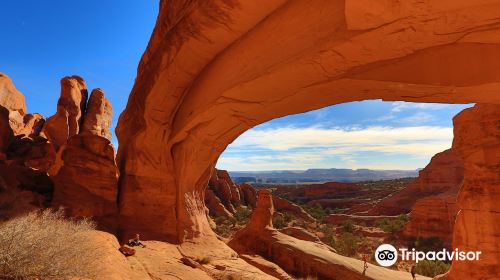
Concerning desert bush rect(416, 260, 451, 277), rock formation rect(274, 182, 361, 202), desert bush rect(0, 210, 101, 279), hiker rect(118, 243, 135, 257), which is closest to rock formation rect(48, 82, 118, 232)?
hiker rect(118, 243, 135, 257)

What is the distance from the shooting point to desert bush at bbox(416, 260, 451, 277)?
16.7m

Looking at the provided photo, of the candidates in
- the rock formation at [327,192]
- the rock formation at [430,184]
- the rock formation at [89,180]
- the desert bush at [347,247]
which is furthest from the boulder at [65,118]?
the rock formation at [327,192]

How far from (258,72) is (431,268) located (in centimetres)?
1704

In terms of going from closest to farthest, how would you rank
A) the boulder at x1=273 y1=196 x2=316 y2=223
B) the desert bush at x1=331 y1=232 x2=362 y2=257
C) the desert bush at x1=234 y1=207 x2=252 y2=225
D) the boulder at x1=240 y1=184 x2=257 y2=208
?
the desert bush at x1=331 y1=232 x2=362 y2=257 < the desert bush at x1=234 y1=207 x2=252 y2=225 < the boulder at x1=273 y1=196 x2=316 y2=223 < the boulder at x1=240 y1=184 x2=257 y2=208

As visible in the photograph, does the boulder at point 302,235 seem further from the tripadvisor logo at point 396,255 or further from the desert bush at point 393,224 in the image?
the desert bush at point 393,224

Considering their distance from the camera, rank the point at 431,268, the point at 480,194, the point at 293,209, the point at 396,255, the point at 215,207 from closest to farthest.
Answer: the point at 480,194
the point at 396,255
the point at 431,268
the point at 215,207
the point at 293,209

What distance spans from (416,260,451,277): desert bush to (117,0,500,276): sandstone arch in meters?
13.6

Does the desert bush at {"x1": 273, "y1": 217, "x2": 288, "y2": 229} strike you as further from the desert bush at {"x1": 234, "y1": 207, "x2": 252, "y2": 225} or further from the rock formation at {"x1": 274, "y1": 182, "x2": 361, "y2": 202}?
the rock formation at {"x1": 274, "y1": 182, "x2": 361, "y2": 202}

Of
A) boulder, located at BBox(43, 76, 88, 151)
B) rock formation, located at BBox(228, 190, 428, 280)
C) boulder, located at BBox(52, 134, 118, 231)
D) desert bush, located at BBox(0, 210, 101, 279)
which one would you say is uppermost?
boulder, located at BBox(43, 76, 88, 151)

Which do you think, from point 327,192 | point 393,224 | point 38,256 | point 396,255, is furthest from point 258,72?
point 327,192

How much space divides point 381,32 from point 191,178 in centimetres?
738

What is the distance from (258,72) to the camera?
6258mm

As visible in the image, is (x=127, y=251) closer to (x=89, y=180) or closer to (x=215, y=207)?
(x=89, y=180)

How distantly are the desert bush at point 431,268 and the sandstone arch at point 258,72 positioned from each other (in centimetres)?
1364
